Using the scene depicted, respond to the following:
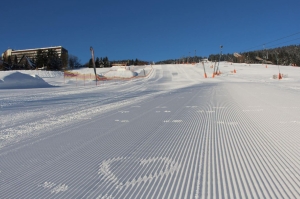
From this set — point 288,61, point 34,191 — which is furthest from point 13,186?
point 288,61

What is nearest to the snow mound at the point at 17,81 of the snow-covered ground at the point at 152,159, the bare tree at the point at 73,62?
the snow-covered ground at the point at 152,159

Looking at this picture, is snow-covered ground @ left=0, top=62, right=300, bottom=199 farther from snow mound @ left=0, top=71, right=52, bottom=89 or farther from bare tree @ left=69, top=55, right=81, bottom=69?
bare tree @ left=69, top=55, right=81, bottom=69

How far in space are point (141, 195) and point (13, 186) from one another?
163cm

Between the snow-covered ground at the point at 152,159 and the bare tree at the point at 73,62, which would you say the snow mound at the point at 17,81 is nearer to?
the snow-covered ground at the point at 152,159

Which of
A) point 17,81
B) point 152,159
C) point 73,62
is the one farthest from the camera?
point 73,62

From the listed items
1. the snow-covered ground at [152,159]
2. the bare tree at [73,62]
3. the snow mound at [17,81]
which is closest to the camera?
the snow-covered ground at [152,159]

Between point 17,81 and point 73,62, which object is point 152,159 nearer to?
point 17,81

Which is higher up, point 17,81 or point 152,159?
point 17,81

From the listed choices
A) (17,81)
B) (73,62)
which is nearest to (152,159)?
(17,81)

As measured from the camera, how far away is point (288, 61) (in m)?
130

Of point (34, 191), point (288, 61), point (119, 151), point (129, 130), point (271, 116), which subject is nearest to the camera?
point (34, 191)

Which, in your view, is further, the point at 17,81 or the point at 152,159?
the point at 17,81

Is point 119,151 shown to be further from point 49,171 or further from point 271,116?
point 271,116

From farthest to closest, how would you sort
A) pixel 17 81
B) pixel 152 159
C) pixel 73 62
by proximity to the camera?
pixel 73 62 < pixel 17 81 < pixel 152 159
